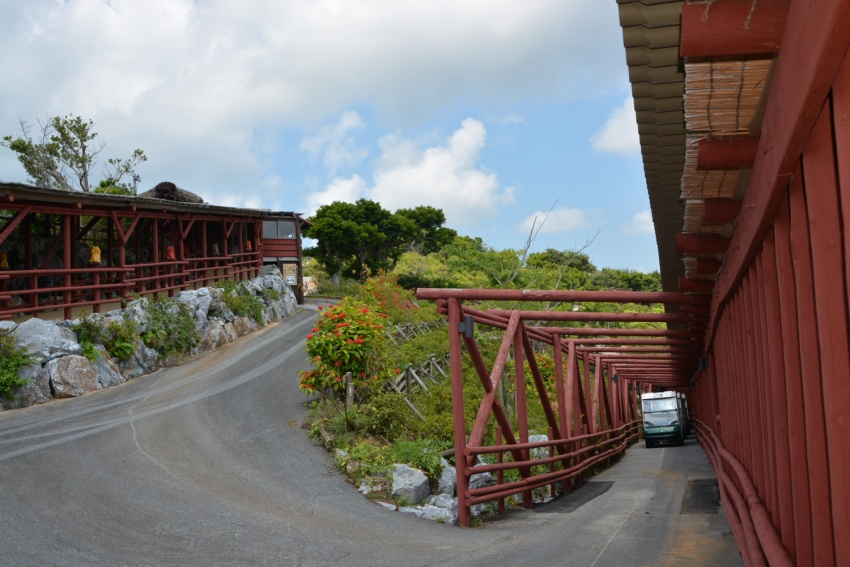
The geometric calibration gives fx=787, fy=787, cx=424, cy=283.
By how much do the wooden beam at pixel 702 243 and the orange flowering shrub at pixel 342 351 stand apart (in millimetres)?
9357

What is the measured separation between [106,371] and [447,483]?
34.1 feet

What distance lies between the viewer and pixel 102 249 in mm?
28969

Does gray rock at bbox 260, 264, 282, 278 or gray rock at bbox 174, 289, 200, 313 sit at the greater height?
gray rock at bbox 260, 264, 282, 278

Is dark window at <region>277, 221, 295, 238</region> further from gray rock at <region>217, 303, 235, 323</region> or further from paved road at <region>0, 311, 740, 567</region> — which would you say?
paved road at <region>0, 311, 740, 567</region>

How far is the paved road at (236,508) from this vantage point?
8922mm

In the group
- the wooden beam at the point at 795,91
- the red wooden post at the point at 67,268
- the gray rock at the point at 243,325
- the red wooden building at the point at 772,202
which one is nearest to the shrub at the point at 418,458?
the red wooden building at the point at 772,202

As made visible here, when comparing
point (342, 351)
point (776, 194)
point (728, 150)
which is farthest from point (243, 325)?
point (776, 194)

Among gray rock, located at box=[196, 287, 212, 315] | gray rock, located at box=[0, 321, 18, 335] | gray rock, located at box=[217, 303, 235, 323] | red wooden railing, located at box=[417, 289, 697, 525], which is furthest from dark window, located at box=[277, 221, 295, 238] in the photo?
gray rock, located at box=[0, 321, 18, 335]

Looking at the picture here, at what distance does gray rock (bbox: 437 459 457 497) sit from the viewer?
42.3ft

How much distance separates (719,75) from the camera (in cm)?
385

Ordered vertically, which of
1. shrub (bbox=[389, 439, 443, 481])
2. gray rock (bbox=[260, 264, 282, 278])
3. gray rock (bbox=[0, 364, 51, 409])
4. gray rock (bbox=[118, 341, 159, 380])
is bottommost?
shrub (bbox=[389, 439, 443, 481])

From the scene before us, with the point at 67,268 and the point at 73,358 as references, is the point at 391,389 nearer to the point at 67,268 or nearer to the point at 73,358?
the point at 73,358

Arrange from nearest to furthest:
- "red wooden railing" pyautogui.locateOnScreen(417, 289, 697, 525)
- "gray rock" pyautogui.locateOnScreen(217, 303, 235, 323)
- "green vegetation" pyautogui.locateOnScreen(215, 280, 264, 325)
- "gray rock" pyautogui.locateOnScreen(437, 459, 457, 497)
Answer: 1. "red wooden railing" pyautogui.locateOnScreen(417, 289, 697, 525)
2. "gray rock" pyautogui.locateOnScreen(437, 459, 457, 497)
3. "gray rock" pyautogui.locateOnScreen(217, 303, 235, 323)
4. "green vegetation" pyautogui.locateOnScreen(215, 280, 264, 325)

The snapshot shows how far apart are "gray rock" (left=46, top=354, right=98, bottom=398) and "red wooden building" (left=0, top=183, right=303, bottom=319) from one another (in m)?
1.89
